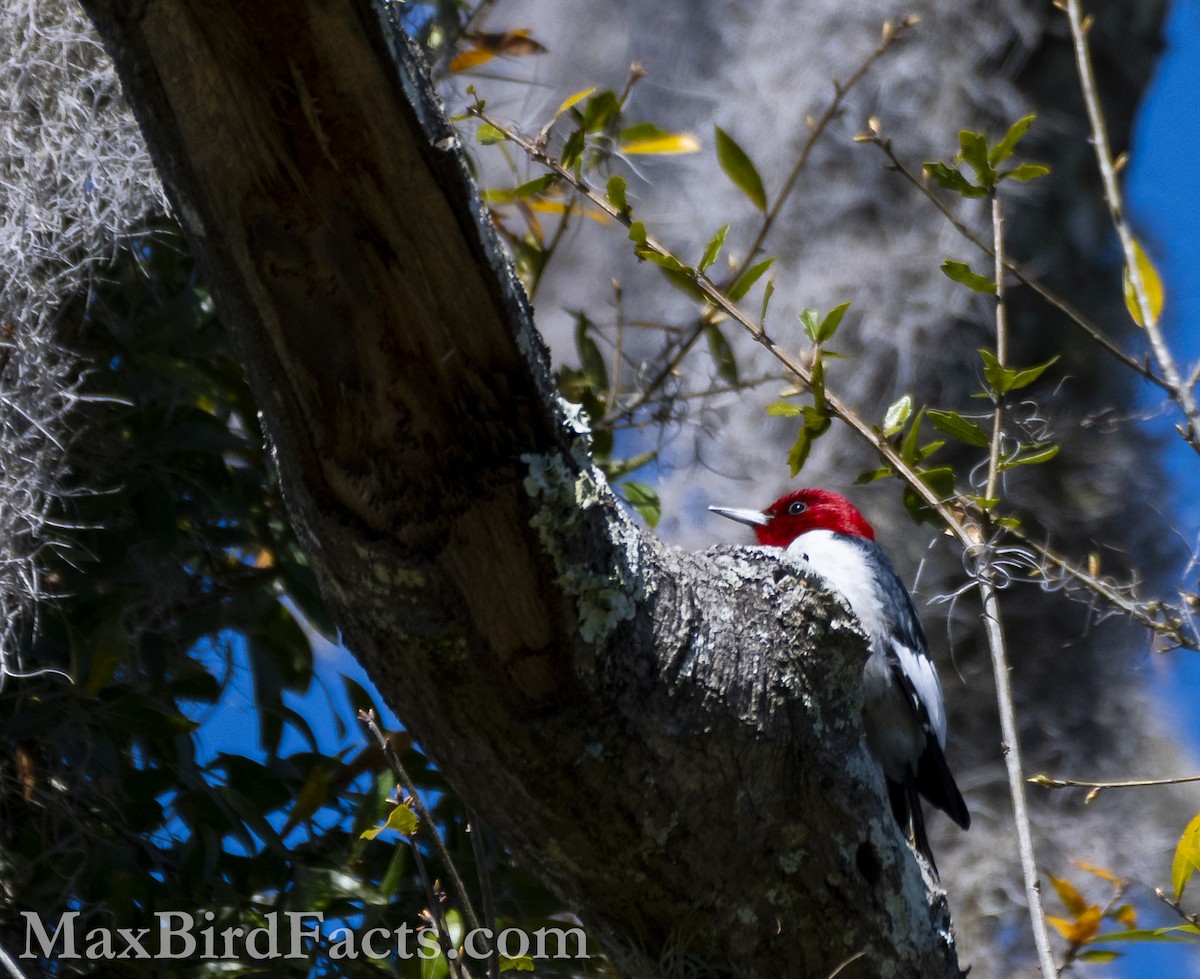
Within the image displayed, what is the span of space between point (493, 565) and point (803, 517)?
1462mm

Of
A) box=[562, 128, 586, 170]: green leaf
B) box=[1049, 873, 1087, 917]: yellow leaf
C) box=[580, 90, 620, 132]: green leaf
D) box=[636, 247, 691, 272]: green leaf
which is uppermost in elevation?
box=[580, 90, 620, 132]: green leaf

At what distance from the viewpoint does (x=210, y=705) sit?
181 centimetres

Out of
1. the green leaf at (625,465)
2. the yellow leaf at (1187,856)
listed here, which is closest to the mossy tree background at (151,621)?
the green leaf at (625,465)

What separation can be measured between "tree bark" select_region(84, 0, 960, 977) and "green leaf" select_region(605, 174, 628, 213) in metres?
0.37

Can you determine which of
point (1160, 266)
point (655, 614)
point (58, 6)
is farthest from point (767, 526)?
point (1160, 266)

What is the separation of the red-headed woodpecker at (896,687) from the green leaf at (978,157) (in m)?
0.64

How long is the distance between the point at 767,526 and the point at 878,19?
2.20 m

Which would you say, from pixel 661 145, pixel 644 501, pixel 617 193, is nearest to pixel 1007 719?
pixel 617 193

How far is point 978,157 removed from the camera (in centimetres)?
143

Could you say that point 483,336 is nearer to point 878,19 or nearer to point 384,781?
point 384,781

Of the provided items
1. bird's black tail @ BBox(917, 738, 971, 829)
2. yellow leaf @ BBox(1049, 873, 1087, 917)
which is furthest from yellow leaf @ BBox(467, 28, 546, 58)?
yellow leaf @ BBox(1049, 873, 1087, 917)

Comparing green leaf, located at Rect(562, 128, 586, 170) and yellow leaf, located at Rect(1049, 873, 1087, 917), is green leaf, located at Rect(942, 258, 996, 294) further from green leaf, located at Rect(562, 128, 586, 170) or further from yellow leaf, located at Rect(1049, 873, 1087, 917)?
yellow leaf, located at Rect(1049, 873, 1087, 917)

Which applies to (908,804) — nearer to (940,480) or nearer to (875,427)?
(940,480)

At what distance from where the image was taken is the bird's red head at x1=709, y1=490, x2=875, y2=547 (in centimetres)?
251
